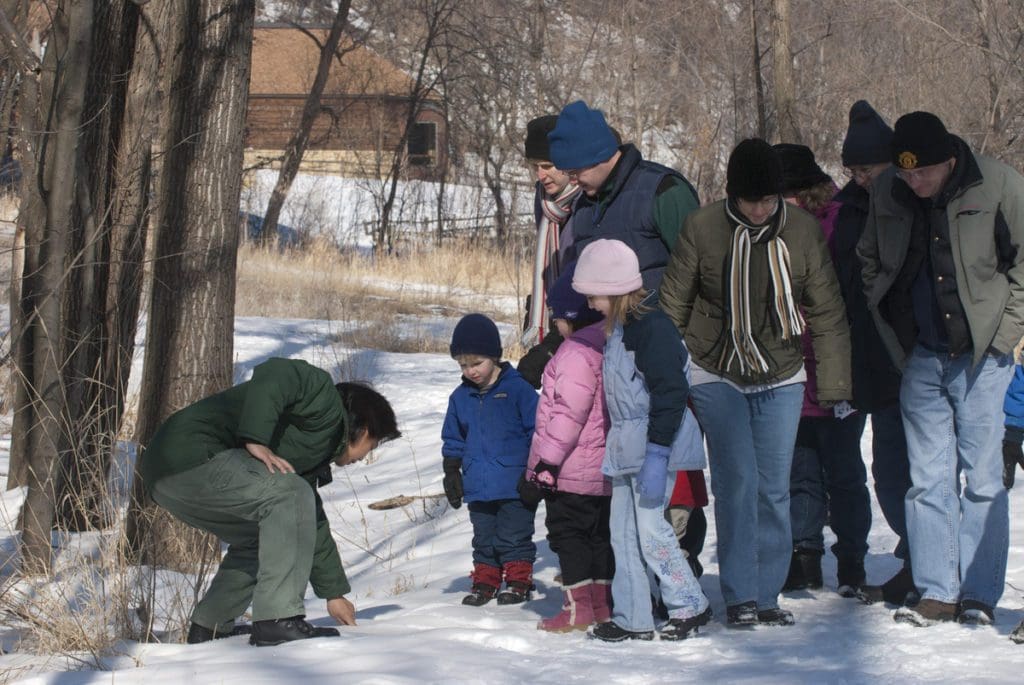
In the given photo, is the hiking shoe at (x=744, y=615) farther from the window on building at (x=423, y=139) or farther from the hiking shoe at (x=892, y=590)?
the window on building at (x=423, y=139)

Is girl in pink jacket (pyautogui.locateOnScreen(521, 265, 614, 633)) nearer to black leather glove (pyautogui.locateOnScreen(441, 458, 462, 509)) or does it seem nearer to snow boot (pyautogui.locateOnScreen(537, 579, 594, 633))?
snow boot (pyautogui.locateOnScreen(537, 579, 594, 633))

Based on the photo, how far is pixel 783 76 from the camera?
51.4 ft

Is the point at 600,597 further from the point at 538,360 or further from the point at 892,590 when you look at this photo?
the point at 892,590

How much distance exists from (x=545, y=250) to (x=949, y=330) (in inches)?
78.9

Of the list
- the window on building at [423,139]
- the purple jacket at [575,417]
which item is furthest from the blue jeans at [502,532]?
the window on building at [423,139]

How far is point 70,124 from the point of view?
6.41 meters

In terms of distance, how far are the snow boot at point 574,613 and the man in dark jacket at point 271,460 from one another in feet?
2.87

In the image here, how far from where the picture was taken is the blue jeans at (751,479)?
5086 mm

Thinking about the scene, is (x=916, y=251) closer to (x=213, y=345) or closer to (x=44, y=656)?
(x=44, y=656)

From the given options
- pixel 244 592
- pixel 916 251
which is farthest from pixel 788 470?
pixel 244 592

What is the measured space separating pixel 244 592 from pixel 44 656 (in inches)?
34.1

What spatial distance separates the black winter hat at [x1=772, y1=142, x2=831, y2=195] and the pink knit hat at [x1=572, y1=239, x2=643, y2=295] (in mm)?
1092

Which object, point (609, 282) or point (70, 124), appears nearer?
point (609, 282)

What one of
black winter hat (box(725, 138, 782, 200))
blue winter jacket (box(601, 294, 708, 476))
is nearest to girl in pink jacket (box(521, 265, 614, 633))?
blue winter jacket (box(601, 294, 708, 476))
